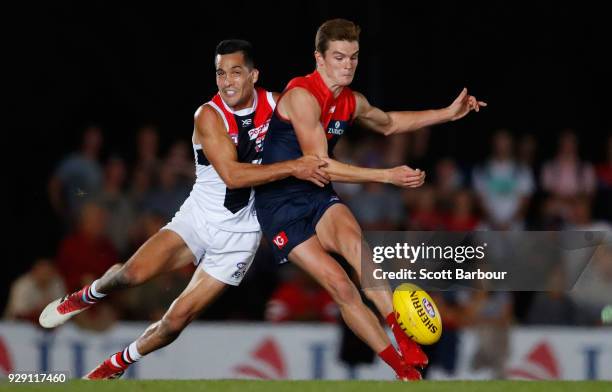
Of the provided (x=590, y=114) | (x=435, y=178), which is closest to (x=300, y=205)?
(x=435, y=178)

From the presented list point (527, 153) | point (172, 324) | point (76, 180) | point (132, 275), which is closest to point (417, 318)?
point (172, 324)

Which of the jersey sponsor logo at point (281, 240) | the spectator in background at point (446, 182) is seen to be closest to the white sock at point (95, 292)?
the jersey sponsor logo at point (281, 240)

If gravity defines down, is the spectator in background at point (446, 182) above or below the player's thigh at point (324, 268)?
above

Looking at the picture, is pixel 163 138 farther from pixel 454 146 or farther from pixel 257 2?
pixel 454 146

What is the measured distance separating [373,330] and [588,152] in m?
7.18

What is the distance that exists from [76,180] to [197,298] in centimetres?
453

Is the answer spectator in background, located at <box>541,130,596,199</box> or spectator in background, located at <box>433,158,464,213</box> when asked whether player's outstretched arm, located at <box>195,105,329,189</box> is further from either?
spectator in background, located at <box>541,130,596,199</box>

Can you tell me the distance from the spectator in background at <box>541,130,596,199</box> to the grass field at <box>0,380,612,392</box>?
567 cm

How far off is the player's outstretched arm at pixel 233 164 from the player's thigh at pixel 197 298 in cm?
86

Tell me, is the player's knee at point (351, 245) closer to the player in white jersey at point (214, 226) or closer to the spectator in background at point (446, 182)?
the player in white jersey at point (214, 226)

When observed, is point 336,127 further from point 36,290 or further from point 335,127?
point 36,290

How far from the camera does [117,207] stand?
13.6m

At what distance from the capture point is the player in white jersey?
9.29 metres

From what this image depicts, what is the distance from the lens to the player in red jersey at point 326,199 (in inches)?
345
